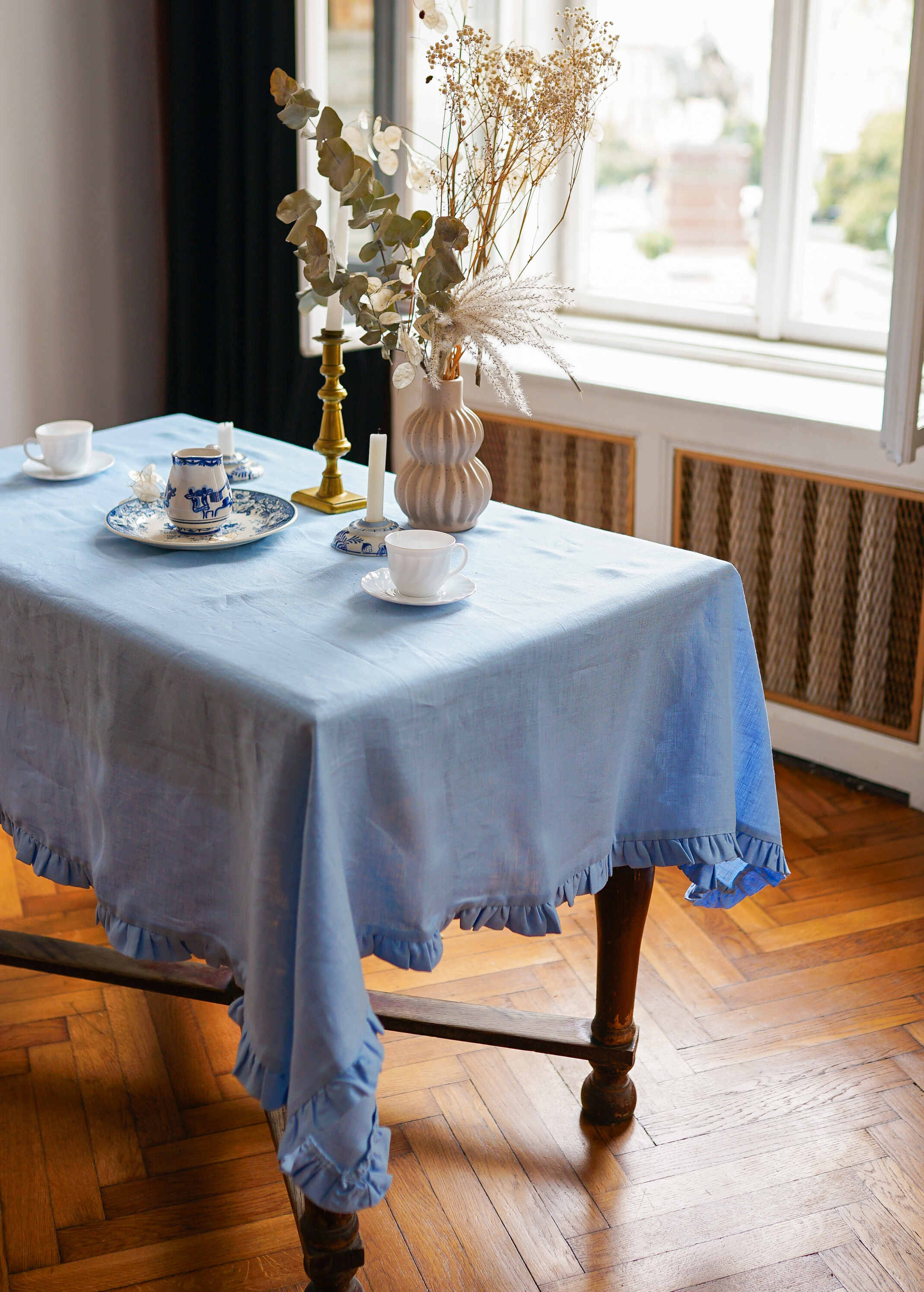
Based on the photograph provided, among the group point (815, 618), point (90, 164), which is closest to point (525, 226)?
point (90, 164)

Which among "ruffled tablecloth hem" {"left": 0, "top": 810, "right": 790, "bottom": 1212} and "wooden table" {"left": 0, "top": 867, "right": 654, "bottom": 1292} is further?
"wooden table" {"left": 0, "top": 867, "right": 654, "bottom": 1292}

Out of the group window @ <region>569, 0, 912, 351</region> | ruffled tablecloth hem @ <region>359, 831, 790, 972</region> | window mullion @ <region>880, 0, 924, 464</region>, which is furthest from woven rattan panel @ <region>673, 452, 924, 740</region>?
ruffled tablecloth hem @ <region>359, 831, 790, 972</region>

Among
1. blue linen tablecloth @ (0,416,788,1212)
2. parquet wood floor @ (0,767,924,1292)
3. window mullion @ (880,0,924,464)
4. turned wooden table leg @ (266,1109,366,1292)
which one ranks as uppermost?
window mullion @ (880,0,924,464)

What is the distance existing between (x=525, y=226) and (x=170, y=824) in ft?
8.06

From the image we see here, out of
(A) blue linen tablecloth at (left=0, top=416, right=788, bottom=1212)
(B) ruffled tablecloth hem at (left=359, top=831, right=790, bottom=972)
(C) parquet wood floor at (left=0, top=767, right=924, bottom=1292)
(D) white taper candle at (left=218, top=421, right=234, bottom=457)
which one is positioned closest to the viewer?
(A) blue linen tablecloth at (left=0, top=416, right=788, bottom=1212)

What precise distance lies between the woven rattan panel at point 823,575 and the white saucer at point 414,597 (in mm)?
1321

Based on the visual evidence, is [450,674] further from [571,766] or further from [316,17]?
[316,17]

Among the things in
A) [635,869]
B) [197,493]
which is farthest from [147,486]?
[635,869]

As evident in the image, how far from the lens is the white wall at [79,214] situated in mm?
3025

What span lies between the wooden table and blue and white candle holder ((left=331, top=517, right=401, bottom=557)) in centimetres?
50

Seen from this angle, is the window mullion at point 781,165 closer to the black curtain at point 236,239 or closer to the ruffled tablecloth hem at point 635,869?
the black curtain at point 236,239

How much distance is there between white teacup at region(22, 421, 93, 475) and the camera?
1786mm

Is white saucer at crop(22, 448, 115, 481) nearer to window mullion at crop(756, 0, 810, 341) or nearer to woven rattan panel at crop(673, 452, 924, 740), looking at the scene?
woven rattan panel at crop(673, 452, 924, 740)

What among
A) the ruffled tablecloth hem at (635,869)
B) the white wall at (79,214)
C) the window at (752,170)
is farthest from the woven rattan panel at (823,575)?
the white wall at (79,214)
